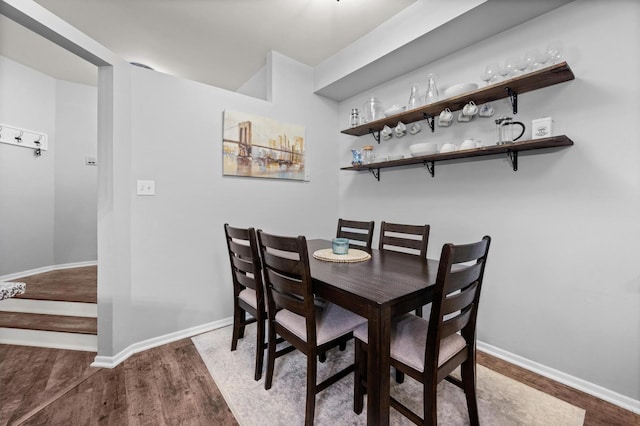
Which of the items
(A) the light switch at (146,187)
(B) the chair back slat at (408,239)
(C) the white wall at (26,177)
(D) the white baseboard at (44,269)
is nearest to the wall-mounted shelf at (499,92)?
(B) the chair back slat at (408,239)

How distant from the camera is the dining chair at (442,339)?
102cm

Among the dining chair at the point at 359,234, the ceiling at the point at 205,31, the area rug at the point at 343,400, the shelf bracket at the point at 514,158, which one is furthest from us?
the dining chair at the point at 359,234

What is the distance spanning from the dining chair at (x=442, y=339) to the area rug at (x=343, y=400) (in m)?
0.16

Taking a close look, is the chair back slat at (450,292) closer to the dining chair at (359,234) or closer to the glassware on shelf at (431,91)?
the dining chair at (359,234)

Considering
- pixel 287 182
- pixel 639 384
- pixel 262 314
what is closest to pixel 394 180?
pixel 287 182

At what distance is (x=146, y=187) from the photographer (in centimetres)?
204

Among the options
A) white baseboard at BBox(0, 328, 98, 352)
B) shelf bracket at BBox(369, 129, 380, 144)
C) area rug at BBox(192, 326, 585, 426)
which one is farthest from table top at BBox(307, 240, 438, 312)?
white baseboard at BBox(0, 328, 98, 352)

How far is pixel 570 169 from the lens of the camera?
1663 mm

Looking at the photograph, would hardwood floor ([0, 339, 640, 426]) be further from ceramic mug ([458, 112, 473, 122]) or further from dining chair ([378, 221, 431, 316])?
ceramic mug ([458, 112, 473, 122])

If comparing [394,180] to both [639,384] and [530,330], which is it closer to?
[530,330]

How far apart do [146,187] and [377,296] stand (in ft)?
6.29

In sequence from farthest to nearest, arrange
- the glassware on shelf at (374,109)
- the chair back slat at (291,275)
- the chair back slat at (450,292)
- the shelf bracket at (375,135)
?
the shelf bracket at (375,135) → the glassware on shelf at (374,109) → the chair back slat at (291,275) → the chair back slat at (450,292)

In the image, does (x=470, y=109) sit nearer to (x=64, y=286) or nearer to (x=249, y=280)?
(x=249, y=280)

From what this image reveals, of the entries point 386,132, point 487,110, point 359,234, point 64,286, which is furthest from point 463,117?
point 64,286
